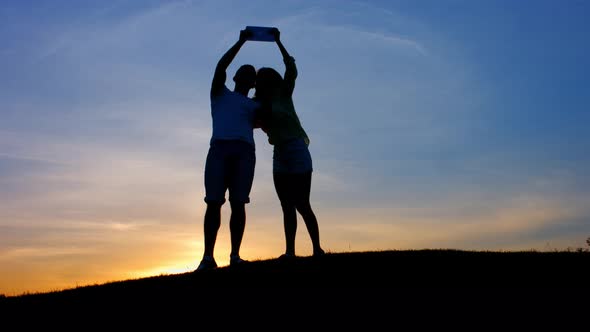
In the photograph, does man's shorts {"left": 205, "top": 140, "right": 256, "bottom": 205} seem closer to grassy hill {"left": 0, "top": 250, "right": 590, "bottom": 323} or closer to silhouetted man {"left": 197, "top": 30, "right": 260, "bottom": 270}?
silhouetted man {"left": 197, "top": 30, "right": 260, "bottom": 270}

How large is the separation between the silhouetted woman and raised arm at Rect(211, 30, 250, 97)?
70 centimetres

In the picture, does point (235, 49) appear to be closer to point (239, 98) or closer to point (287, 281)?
point (239, 98)

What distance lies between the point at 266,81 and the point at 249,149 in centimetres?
139

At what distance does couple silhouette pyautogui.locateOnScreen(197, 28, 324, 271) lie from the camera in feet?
33.0

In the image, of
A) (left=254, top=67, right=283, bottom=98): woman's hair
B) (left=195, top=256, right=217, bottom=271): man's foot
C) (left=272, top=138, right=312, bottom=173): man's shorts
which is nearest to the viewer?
(left=195, top=256, right=217, bottom=271): man's foot

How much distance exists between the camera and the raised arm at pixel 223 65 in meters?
10.2

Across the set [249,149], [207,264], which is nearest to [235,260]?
[207,264]

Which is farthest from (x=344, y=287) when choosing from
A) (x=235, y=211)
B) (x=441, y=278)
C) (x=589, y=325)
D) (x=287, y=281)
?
(x=589, y=325)

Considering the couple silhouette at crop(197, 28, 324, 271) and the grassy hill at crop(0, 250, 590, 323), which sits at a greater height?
the couple silhouette at crop(197, 28, 324, 271)

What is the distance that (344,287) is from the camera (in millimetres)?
8664

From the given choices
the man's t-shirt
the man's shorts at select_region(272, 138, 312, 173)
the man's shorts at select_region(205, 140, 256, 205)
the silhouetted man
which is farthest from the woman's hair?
the man's shorts at select_region(205, 140, 256, 205)

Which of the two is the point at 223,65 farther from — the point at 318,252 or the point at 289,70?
the point at 318,252

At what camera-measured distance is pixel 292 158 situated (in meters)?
10.8

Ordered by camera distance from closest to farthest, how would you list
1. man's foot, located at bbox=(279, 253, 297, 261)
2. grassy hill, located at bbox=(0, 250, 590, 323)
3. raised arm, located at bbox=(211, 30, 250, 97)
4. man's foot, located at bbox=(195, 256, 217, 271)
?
grassy hill, located at bbox=(0, 250, 590, 323) < man's foot, located at bbox=(195, 256, 217, 271) < raised arm, located at bbox=(211, 30, 250, 97) < man's foot, located at bbox=(279, 253, 297, 261)
